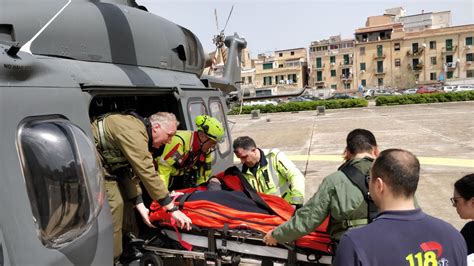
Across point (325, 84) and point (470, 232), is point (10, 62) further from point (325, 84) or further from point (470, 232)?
point (325, 84)

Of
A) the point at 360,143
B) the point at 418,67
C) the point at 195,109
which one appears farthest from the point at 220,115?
the point at 418,67

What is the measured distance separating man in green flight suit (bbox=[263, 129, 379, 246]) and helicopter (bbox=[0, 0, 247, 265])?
108cm

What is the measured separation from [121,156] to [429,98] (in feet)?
106

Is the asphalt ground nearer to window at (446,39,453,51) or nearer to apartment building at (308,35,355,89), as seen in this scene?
window at (446,39,453,51)

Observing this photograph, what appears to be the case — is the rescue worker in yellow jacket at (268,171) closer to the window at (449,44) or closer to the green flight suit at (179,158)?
the green flight suit at (179,158)

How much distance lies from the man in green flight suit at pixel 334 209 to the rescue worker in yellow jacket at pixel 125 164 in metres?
0.79

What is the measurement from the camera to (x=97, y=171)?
2.04 metres

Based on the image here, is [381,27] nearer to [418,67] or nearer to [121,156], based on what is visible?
[418,67]

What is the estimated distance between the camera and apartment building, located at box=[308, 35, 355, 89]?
241 ft

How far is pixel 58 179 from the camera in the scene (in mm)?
1831

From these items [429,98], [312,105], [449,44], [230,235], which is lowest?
[312,105]

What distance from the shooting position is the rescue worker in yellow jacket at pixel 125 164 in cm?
268

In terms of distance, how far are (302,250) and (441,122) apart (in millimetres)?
15829

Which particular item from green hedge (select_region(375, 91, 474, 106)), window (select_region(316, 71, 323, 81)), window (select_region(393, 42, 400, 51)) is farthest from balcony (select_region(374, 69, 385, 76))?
green hedge (select_region(375, 91, 474, 106))
